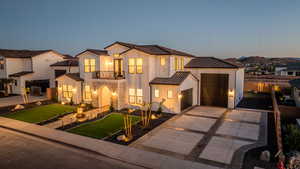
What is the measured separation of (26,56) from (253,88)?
120 ft

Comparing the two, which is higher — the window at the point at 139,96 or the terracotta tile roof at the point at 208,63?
the terracotta tile roof at the point at 208,63

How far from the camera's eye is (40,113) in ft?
54.6

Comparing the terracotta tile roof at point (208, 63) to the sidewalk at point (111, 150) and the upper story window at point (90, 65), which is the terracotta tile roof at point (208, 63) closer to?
the upper story window at point (90, 65)

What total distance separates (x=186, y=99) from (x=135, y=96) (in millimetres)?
5186

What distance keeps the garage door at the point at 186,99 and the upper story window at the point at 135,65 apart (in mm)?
4766

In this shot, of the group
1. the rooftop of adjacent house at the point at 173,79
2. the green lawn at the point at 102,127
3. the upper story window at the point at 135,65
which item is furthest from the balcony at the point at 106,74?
the green lawn at the point at 102,127

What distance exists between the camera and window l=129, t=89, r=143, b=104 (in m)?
17.8

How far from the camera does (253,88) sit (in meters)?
28.8

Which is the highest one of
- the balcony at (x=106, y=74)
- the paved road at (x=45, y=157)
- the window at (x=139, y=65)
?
the window at (x=139, y=65)

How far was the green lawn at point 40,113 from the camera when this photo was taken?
1500 centimetres

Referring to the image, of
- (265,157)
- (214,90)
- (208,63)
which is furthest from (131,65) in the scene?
(265,157)

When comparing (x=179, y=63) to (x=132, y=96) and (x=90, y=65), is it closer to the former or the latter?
(x=132, y=96)

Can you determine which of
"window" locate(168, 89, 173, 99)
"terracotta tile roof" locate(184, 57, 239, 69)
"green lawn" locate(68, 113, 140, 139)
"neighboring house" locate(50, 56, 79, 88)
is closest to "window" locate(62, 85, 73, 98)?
"neighboring house" locate(50, 56, 79, 88)

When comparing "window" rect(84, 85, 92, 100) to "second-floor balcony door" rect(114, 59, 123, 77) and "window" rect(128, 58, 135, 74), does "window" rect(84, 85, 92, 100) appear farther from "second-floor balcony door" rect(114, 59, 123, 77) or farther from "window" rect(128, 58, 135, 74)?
"window" rect(128, 58, 135, 74)
